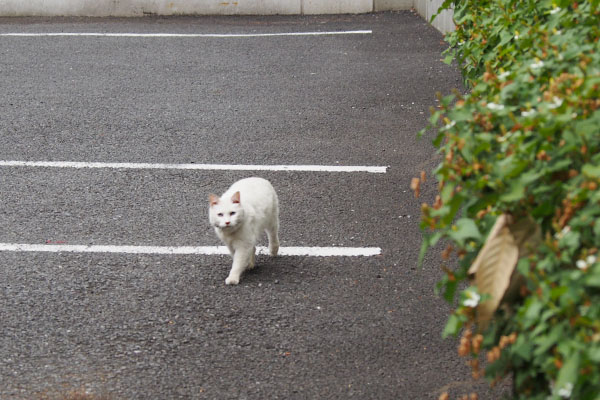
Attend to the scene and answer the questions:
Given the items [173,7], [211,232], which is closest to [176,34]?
[173,7]

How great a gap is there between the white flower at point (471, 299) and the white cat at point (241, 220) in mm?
2668

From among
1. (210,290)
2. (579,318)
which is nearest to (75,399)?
Result: (210,290)

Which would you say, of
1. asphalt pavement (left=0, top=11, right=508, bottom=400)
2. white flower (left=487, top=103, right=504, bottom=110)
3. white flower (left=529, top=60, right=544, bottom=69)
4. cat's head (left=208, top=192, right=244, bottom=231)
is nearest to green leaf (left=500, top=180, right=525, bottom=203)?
white flower (left=487, top=103, right=504, bottom=110)

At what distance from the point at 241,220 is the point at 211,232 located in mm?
Answer: 842

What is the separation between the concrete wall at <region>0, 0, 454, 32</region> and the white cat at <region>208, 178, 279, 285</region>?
11.0m

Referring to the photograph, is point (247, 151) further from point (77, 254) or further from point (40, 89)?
point (40, 89)

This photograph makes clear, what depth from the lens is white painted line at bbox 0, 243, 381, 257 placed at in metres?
5.29

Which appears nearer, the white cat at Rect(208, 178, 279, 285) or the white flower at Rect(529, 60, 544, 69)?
the white flower at Rect(529, 60, 544, 69)

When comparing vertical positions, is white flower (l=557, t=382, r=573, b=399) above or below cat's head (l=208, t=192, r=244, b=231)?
above

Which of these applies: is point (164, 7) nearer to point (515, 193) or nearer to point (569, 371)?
point (515, 193)

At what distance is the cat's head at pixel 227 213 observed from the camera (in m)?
4.82

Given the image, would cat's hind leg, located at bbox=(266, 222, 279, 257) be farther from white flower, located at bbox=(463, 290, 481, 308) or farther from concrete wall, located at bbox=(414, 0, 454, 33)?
concrete wall, located at bbox=(414, 0, 454, 33)

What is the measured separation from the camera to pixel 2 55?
11914mm

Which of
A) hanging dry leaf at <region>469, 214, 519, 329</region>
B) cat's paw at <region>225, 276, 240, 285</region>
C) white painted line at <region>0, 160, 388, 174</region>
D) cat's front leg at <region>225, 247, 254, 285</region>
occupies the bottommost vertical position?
white painted line at <region>0, 160, 388, 174</region>
